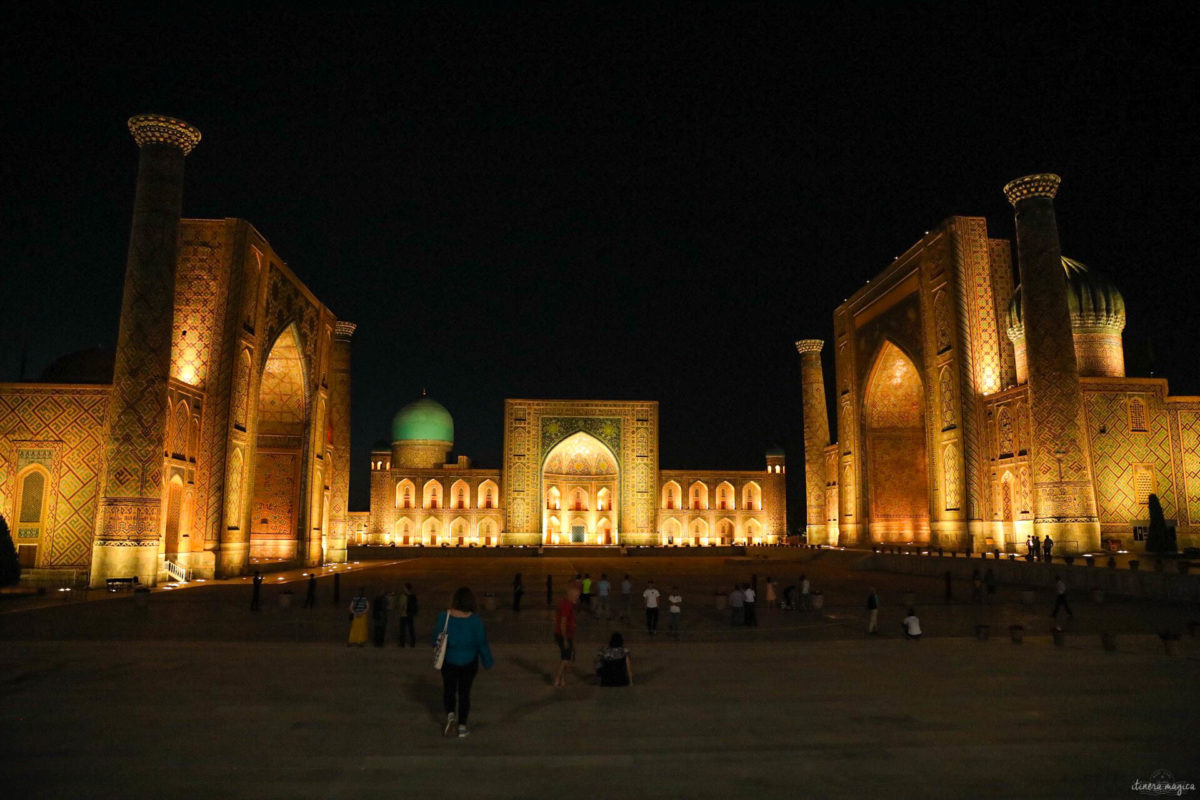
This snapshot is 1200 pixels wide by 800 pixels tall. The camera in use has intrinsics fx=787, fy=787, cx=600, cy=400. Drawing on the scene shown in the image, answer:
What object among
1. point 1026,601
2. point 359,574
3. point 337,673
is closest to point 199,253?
point 359,574

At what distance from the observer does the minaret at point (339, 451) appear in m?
30.4

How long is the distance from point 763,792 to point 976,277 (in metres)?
24.6

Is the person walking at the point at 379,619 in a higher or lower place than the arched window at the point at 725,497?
lower

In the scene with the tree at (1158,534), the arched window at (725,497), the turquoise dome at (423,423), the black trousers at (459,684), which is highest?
the turquoise dome at (423,423)

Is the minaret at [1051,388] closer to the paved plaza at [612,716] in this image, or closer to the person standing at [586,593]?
the paved plaza at [612,716]

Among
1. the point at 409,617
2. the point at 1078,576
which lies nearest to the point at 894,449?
the point at 1078,576

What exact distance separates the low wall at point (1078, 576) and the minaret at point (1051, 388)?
5.49 ft

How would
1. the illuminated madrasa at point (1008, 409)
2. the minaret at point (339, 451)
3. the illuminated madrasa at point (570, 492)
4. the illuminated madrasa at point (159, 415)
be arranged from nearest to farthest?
1. the illuminated madrasa at point (159, 415)
2. the illuminated madrasa at point (1008, 409)
3. the minaret at point (339, 451)
4. the illuminated madrasa at point (570, 492)

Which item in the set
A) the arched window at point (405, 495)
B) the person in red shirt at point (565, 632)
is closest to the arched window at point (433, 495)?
the arched window at point (405, 495)

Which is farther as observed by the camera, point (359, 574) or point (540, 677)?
point (359, 574)

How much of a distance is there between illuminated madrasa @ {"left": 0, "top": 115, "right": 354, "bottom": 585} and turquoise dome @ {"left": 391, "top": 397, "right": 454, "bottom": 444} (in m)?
25.3

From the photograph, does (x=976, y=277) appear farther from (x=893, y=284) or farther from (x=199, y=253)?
(x=199, y=253)

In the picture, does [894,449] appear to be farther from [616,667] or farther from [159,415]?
[616,667]

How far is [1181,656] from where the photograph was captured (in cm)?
822
